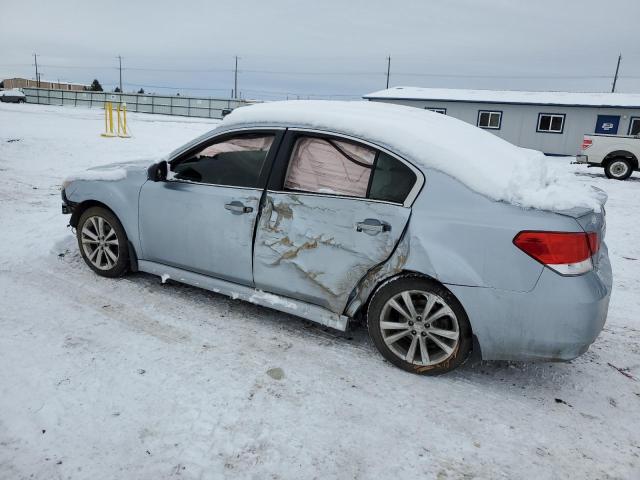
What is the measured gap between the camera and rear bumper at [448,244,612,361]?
8.38 feet

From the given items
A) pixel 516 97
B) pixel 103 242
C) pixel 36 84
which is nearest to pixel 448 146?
pixel 103 242

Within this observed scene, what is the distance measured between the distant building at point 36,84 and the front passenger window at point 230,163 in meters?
96.0

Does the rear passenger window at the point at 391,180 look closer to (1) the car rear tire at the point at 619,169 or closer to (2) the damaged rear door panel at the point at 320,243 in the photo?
(2) the damaged rear door panel at the point at 320,243

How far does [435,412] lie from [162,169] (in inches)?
111

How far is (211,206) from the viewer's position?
3568 millimetres

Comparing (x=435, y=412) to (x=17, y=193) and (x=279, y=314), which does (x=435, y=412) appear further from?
(x=17, y=193)

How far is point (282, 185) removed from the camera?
3.35 metres

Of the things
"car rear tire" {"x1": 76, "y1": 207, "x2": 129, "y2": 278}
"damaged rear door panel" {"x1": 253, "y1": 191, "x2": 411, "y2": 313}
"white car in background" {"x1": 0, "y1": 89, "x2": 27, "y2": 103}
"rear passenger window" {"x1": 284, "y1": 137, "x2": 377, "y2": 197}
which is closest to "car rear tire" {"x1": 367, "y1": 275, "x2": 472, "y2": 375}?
"damaged rear door panel" {"x1": 253, "y1": 191, "x2": 411, "y2": 313}

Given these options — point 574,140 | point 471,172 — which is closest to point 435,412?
point 471,172

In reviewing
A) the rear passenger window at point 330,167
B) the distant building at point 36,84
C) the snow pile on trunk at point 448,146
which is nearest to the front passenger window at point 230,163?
the snow pile on trunk at point 448,146

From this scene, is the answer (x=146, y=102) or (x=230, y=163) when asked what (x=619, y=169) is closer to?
(x=230, y=163)

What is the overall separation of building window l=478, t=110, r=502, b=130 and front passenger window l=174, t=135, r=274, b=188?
1084 inches

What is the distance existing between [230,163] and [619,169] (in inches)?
666

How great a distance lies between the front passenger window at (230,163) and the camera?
3484mm
